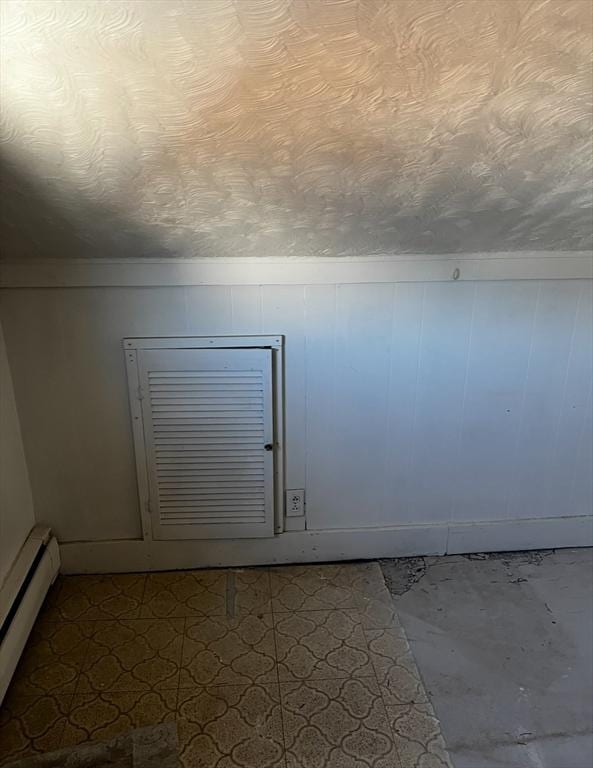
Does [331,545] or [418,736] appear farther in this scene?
[331,545]

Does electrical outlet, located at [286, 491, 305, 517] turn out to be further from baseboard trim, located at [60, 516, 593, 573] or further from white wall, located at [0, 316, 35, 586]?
white wall, located at [0, 316, 35, 586]

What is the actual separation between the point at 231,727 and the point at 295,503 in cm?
72

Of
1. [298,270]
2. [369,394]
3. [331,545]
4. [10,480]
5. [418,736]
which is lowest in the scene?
[418,736]

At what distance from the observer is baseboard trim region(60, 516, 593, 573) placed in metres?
1.90

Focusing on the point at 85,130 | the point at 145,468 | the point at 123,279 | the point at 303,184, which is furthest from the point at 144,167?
the point at 145,468

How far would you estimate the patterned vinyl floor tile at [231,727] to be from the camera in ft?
4.24

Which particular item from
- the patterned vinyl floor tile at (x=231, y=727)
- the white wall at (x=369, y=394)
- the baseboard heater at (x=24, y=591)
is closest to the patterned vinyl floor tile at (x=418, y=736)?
the patterned vinyl floor tile at (x=231, y=727)

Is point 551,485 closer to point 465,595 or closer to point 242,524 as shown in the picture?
point 465,595

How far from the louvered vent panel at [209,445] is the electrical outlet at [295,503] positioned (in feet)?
0.30

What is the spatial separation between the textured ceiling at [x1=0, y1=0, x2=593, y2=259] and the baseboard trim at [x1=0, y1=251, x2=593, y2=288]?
0.14ft

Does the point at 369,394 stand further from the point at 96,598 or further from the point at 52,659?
the point at 52,659

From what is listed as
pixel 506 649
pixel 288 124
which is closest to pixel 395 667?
pixel 506 649

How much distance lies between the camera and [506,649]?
63.2 inches

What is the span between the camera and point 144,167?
3.92ft
